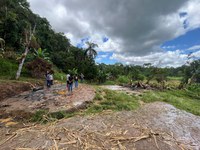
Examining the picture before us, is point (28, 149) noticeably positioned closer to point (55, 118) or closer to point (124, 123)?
point (55, 118)

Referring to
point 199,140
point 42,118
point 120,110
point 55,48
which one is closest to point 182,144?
point 199,140

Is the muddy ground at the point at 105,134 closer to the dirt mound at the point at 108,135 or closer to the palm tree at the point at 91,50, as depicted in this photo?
the dirt mound at the point at 108,135

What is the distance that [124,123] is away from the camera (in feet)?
18.9

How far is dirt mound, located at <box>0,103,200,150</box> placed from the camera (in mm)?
4070

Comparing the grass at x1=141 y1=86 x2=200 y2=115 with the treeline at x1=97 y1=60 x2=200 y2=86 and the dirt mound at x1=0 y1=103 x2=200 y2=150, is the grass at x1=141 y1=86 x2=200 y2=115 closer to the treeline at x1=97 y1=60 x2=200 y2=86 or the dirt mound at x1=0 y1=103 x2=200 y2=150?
the dirt mound at x1=0 y1=103 x2=200 y2=150

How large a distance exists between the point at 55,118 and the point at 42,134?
1.51m

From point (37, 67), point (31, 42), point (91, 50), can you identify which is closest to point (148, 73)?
point (91, 50)

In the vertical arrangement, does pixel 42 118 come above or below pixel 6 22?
below

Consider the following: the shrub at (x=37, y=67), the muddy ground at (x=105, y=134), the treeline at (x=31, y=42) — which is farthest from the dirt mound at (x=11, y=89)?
the shrub at (x=37, y=67)

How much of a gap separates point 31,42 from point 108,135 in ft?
46.5

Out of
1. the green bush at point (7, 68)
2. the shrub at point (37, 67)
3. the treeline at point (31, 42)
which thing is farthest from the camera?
the treeline at point (31, 42)

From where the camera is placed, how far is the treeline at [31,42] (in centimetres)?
1825

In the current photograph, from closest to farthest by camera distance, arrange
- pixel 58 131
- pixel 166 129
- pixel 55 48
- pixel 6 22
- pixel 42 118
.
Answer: pixel 58 131, pixel 166 129, pixel 42 118, pixel 6 22, pixel 55 48

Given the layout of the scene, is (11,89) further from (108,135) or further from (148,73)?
(148,73)
